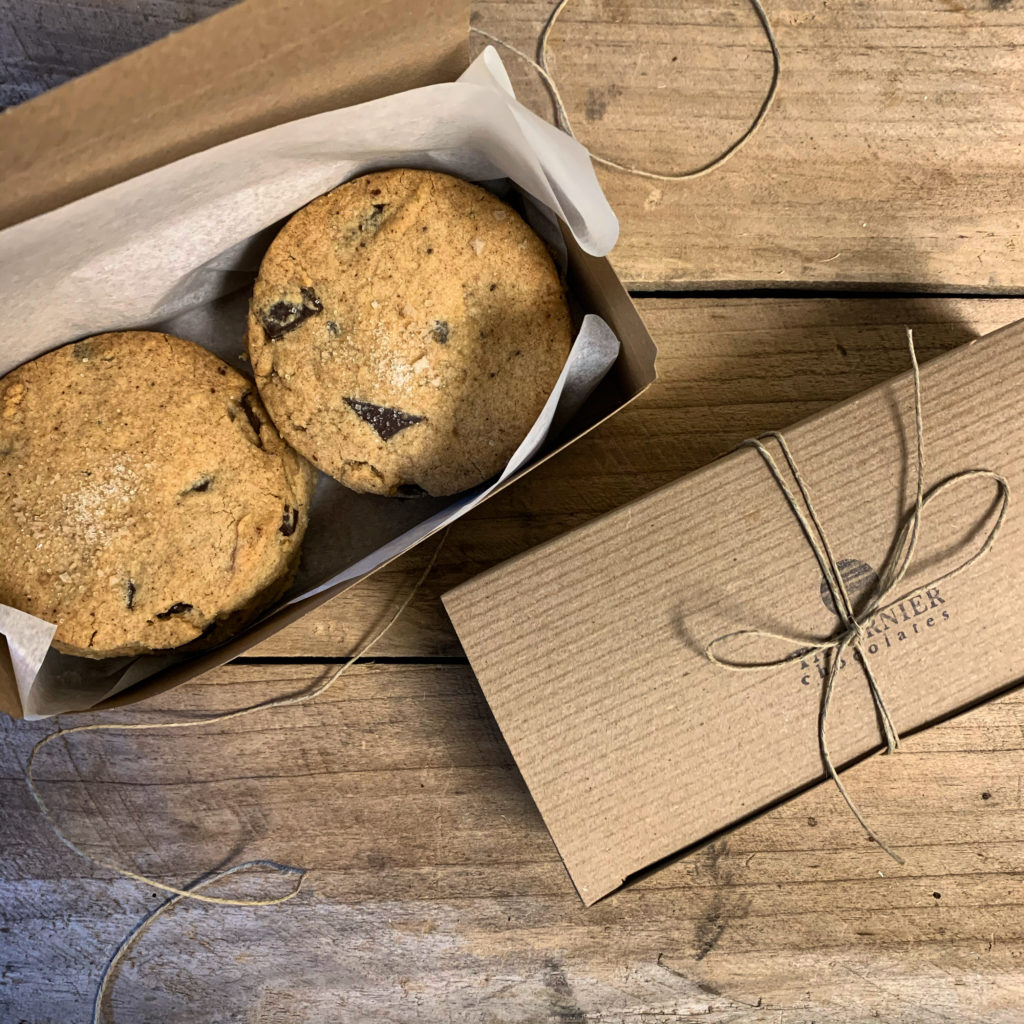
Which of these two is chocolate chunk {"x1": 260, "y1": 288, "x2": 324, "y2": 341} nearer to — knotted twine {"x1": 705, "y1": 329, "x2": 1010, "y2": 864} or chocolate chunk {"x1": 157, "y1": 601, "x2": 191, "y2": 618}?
chocolate chunk {"x1": 157, "y1": 601, "x2": 191, "y2": 618}

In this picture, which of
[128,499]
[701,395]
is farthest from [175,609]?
[701,395]

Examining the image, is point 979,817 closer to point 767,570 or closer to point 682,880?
point 682,880

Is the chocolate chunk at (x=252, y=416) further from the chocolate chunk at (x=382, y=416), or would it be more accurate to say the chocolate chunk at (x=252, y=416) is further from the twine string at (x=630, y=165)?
the twine string at (x=630, y=165)

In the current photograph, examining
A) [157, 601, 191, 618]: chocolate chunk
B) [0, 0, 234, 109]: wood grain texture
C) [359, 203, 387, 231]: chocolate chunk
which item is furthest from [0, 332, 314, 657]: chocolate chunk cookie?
[0, 0, 234, 109]: wood grain texture

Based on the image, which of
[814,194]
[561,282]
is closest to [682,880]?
[561,282]

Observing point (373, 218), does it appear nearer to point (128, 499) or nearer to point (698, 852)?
point (128, 499)
